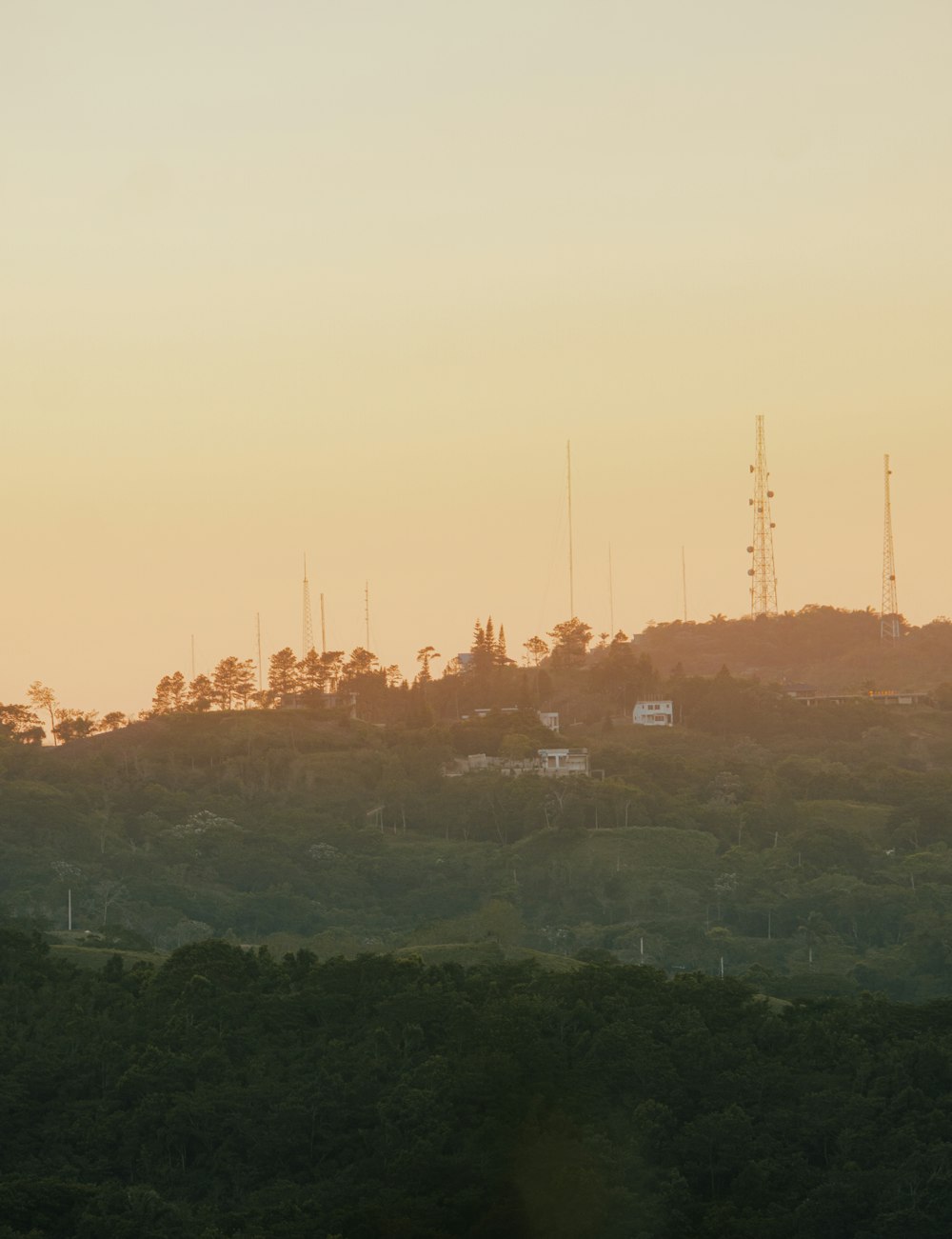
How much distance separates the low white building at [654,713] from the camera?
156250mm

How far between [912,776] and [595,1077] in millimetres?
90982

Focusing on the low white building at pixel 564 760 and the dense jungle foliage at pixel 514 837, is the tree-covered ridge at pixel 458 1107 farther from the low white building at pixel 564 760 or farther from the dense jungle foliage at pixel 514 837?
the low white building at pixel 564 760

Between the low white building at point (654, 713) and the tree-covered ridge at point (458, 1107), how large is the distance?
96.1 m

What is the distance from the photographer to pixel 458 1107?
161 feet

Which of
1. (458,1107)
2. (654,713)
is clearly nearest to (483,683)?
(654,713)

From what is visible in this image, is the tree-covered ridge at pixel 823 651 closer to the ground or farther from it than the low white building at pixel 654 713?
farther from it

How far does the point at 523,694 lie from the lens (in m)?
156

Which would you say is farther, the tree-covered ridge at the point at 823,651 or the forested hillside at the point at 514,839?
the tree-covered ridge at the point at 823,651

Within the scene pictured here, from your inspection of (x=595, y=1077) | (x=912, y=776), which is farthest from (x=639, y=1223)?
(x=912, y=776)

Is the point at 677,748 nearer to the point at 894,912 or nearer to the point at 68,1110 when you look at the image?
the point at 894,912

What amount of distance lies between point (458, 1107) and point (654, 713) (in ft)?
357

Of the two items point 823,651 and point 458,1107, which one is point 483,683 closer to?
point 823,651

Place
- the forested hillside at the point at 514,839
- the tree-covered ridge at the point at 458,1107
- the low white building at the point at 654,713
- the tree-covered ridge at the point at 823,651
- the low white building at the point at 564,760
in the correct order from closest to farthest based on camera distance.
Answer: the tree-covered ridge at the point at 458,1107
the forested hillside at the point at 514,839
the low white building at the point at 564,760
the low white building at the point at 654,713
the tree-covered ridge at the point at 823,651

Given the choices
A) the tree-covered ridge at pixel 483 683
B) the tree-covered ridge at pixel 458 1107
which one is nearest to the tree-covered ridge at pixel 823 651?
the tree-covered ridge at pixel 483 683
